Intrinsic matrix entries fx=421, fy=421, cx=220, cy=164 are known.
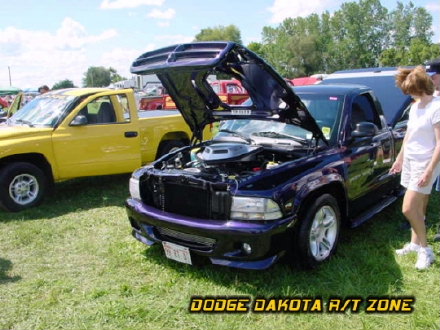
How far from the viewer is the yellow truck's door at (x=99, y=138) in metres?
6.43

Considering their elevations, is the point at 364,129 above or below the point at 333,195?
above

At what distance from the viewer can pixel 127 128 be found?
6.99m

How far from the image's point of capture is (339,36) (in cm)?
8656

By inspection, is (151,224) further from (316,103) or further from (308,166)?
(316,103)

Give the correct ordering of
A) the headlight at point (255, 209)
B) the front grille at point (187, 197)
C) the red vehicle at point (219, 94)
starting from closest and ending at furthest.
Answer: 1. the headlight at point (255, 209)
2. the front grille at point (187, 197)
3. the red vehicle at point (219, 94)

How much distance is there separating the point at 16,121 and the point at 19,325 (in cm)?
442

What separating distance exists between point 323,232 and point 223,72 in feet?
5.79

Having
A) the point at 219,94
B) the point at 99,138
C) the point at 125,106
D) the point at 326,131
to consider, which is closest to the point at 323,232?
the point at 326,131

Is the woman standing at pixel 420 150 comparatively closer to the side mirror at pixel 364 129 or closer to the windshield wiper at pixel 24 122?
the side mirror at pixel 364 129

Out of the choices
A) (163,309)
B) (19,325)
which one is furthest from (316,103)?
(19,325)

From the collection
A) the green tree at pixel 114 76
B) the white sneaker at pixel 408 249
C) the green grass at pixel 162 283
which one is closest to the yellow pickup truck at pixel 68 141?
the green grass at pixel 162 283

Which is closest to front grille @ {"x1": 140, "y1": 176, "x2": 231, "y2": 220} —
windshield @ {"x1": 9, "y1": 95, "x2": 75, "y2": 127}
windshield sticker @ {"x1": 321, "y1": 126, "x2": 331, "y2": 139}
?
windshield sticker @ {"x1": 321, "y1": 126, "x2": 331, "y2": 139}

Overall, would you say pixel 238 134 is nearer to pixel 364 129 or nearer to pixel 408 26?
A: pixel 364 129

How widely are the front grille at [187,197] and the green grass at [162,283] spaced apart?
0.63 meters
